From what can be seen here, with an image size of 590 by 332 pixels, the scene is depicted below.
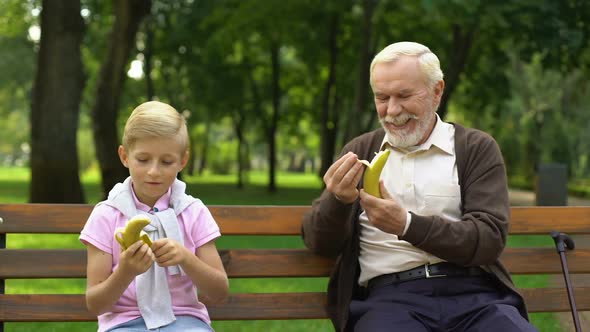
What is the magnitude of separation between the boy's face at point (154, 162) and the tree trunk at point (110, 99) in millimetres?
12635

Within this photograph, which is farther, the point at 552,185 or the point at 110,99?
the point at 110,99

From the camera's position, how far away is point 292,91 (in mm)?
37219

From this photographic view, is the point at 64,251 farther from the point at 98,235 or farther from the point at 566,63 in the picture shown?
the point at 566,63

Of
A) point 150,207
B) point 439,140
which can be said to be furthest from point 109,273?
point 439,140

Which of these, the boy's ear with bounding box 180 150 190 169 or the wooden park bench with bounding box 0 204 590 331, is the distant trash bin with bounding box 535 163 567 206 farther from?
the boy's ear with bounding box 180 150 190 169

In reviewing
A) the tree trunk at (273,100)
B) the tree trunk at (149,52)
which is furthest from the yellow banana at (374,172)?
the tree trunk at (149,52)

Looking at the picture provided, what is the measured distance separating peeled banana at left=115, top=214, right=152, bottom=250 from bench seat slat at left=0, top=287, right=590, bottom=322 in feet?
3.58

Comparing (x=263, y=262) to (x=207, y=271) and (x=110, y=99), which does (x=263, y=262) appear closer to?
(x=207, y=271)

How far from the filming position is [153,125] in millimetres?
3068

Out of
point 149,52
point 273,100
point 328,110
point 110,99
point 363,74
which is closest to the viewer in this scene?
point 110,99

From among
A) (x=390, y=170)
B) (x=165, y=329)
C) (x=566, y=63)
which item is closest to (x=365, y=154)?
(x=390, y=170)

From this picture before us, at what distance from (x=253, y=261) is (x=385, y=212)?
931 mm

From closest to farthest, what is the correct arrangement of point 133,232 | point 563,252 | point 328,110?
point 133,232, point 563,252, point 328,110

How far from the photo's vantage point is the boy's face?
3.09 meters
